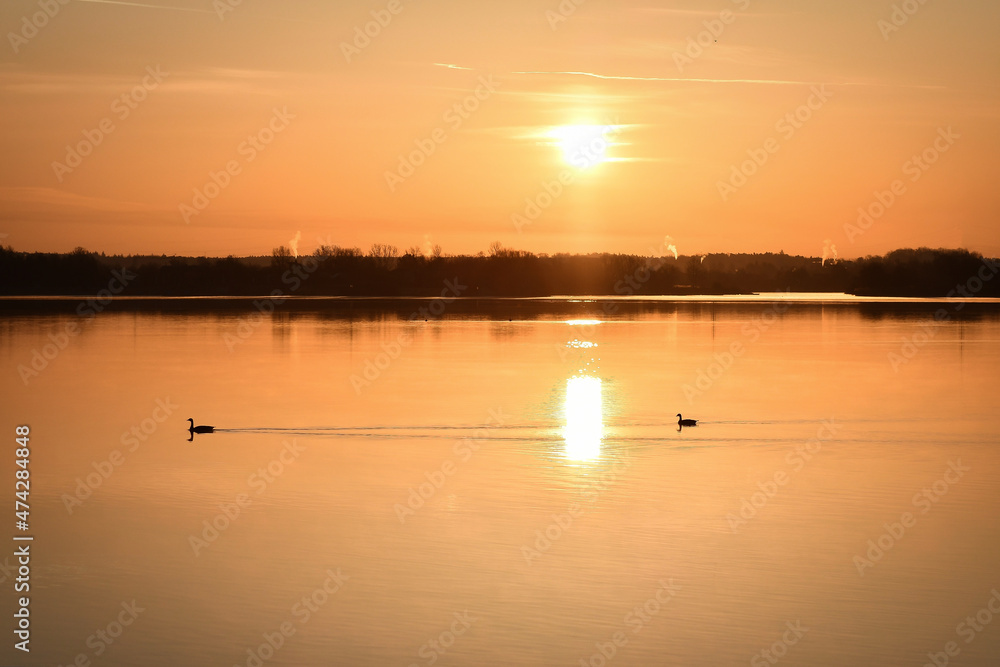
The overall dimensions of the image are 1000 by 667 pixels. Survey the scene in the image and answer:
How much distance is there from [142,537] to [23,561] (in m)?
1.49

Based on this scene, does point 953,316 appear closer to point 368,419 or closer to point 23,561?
point 368,419
